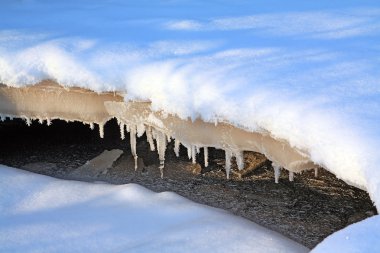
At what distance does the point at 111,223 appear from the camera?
2043mm

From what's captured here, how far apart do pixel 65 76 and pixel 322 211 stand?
1.32 metres

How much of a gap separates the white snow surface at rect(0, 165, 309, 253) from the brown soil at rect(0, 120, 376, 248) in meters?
0.52

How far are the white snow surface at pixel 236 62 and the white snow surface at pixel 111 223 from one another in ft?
1.21

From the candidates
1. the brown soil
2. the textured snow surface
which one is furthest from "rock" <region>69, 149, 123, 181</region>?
the textured snow surface

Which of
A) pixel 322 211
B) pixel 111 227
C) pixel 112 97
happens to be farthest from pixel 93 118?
pixel 322 211

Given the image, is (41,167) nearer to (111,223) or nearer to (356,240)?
(111,223)

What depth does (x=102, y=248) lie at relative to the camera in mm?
1879

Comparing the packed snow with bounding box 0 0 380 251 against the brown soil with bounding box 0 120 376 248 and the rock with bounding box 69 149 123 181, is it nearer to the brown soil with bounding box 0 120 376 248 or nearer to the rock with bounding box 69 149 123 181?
the brown soil with bounding box 0 120 376 248

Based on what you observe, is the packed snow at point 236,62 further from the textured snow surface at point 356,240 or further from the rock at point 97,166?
the rock at point 97,166

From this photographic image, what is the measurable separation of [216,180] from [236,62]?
104 centimetres

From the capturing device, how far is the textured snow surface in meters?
1.21

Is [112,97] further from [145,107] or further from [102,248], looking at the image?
[102,248]

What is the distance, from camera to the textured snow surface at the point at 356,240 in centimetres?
121

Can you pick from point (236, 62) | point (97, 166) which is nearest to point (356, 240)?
point (236, 62)
